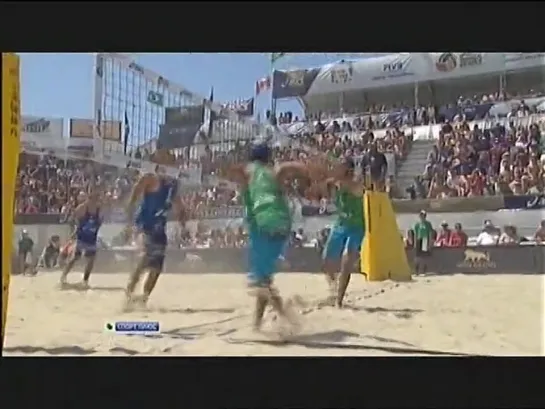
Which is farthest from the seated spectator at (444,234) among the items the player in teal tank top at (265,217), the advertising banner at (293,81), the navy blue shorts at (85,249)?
the navy blue shorts at (85,249)

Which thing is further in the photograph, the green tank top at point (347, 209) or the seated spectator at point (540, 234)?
the green tank top at point (347, 209)

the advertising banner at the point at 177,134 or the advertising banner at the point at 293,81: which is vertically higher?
the advertising banner at the point at 293,81

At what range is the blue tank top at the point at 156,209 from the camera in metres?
13.0

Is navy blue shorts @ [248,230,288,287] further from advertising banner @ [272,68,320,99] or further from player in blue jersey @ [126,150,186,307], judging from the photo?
advertising banner @ [272,68,320,99]

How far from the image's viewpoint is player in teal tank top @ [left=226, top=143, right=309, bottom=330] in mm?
12969

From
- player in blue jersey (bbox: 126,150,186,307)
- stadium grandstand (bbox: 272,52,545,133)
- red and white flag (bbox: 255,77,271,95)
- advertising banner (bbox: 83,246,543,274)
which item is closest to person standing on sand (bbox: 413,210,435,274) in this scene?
advertising banner (bbox: 83,246,543,274)

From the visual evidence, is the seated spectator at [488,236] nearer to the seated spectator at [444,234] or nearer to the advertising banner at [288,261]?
the advertising banner at [288,261]

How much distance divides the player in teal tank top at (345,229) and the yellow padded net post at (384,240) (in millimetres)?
56

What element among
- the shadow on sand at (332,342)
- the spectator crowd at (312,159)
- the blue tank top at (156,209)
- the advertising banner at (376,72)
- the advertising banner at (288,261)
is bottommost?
the shadow on sand at (332,342)

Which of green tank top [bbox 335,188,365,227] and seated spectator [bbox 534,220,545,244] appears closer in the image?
seated spectator [bbox 534,220,545,244]

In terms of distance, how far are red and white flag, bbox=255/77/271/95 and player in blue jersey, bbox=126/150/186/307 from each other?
649 millimetres

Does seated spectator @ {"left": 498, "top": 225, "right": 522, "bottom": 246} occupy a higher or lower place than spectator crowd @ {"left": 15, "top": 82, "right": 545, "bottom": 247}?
lower

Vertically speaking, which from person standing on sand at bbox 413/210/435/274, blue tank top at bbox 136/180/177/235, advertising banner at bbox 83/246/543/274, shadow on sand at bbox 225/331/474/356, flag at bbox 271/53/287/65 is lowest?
shadow on sand at bbox 225/331/474/356

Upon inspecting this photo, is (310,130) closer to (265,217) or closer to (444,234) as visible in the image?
(265,217)
